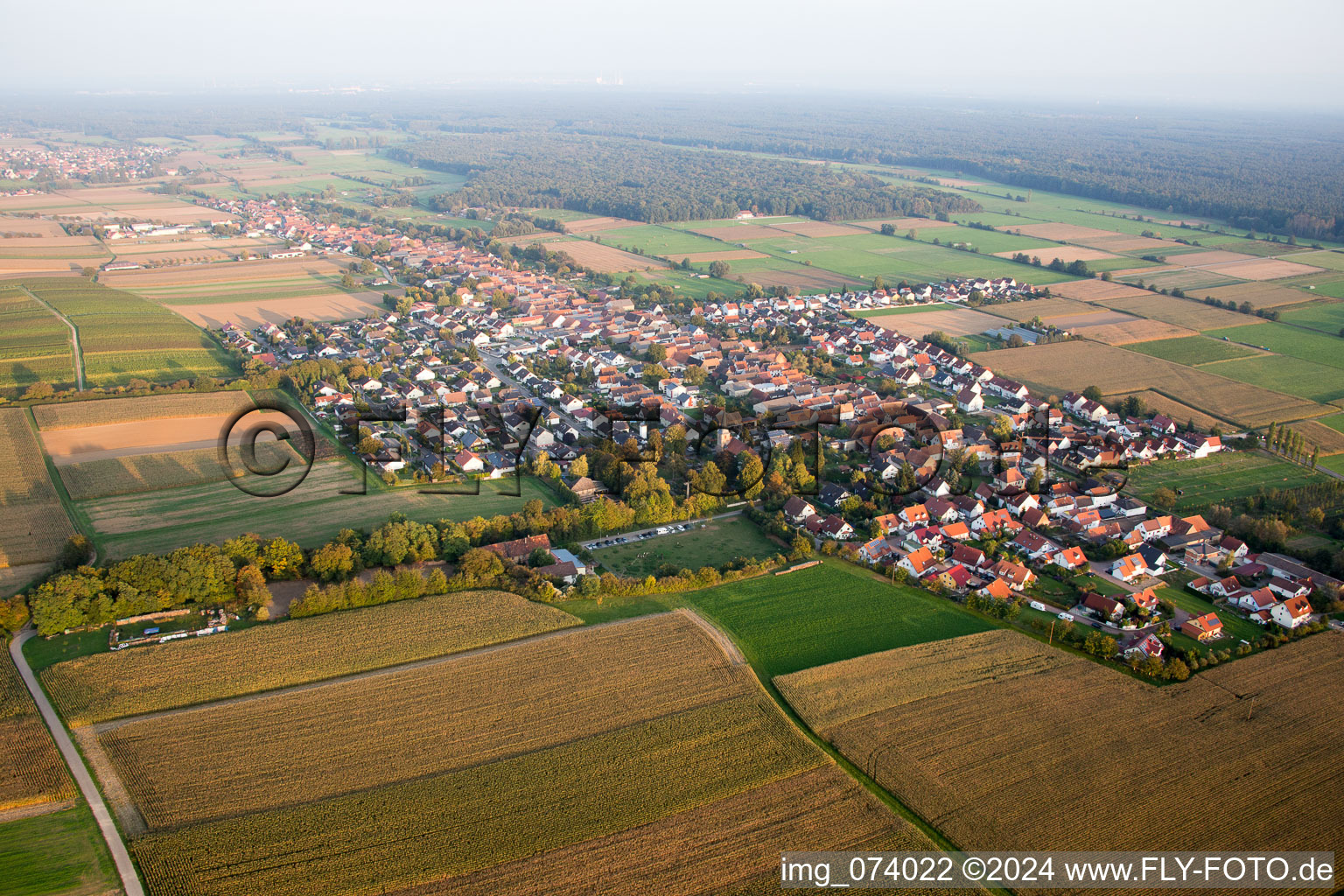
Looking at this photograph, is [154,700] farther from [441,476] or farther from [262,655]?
[441,476]

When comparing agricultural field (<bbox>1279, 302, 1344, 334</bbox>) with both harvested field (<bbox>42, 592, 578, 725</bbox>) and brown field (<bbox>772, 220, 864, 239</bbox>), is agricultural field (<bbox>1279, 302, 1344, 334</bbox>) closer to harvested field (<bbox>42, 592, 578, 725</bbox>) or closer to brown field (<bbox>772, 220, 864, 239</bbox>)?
brown field (<bbox>772, 220, 864, 239</bbox>)

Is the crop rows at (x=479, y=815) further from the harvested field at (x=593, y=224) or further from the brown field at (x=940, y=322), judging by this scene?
the harvested field at (x=593, y=224)

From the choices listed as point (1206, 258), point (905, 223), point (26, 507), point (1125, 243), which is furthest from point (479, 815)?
point (905, 223)

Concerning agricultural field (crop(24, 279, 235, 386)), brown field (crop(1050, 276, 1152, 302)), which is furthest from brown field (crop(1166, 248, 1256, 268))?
agricultural field (crop(24, 279, 235, 386))

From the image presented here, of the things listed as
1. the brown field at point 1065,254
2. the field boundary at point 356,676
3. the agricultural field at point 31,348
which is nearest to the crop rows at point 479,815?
the field boundary at point 356,676

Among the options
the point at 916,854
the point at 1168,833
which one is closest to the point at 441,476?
the point at 916,854

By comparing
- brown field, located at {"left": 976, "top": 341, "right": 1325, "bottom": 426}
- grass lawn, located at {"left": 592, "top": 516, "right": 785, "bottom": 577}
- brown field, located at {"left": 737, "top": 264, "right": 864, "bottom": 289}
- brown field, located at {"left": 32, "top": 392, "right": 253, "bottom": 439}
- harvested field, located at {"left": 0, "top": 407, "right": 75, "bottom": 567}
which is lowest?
grass lawn, located at {"left": 592, "top": 516, "right": 785, "bottom": 577}

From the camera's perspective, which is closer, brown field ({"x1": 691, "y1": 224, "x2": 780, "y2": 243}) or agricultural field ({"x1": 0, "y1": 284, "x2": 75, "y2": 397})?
agricultural field ({"x1": 0, "y1": 284, "x2": 75, "y2": 397})
